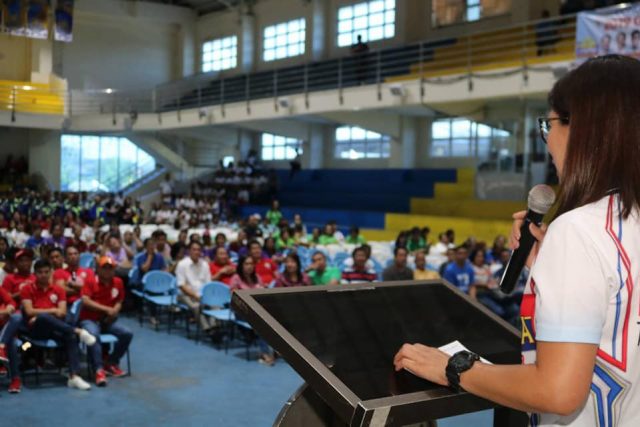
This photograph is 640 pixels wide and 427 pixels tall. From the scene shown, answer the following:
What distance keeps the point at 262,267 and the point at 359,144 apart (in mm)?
13719

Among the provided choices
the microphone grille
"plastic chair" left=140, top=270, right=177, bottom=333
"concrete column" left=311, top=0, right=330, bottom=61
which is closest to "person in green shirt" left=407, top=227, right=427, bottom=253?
"plastic chair" left=140, top=270, right=177, bottom=333

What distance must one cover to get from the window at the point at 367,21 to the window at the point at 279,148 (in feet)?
12.5

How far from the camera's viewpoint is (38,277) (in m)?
6.10

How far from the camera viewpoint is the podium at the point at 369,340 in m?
1.35

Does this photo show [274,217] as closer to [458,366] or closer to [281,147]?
[281,147]

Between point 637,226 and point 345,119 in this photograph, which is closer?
point 637,226

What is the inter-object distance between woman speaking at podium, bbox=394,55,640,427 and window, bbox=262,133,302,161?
71.8ft

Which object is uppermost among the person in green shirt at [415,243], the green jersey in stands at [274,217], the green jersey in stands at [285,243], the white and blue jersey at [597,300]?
the white and blue jersey at [597,300]

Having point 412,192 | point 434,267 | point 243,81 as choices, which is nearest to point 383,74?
point 412,192

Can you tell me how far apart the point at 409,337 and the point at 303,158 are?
21196 millimetres

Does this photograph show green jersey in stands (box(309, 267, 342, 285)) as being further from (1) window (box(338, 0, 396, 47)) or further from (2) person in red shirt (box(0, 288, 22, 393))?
(1) window (box(338, 0, 396, 47))

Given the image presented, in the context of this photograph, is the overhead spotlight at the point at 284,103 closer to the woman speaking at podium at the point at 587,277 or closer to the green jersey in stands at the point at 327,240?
the green jersey in stands at the point at 327,240

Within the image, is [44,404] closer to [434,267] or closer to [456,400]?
[456,400]

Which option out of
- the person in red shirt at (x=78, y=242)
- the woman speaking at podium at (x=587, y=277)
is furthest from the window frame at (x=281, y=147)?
the woman speaking at podium at (x=587, y=277)
